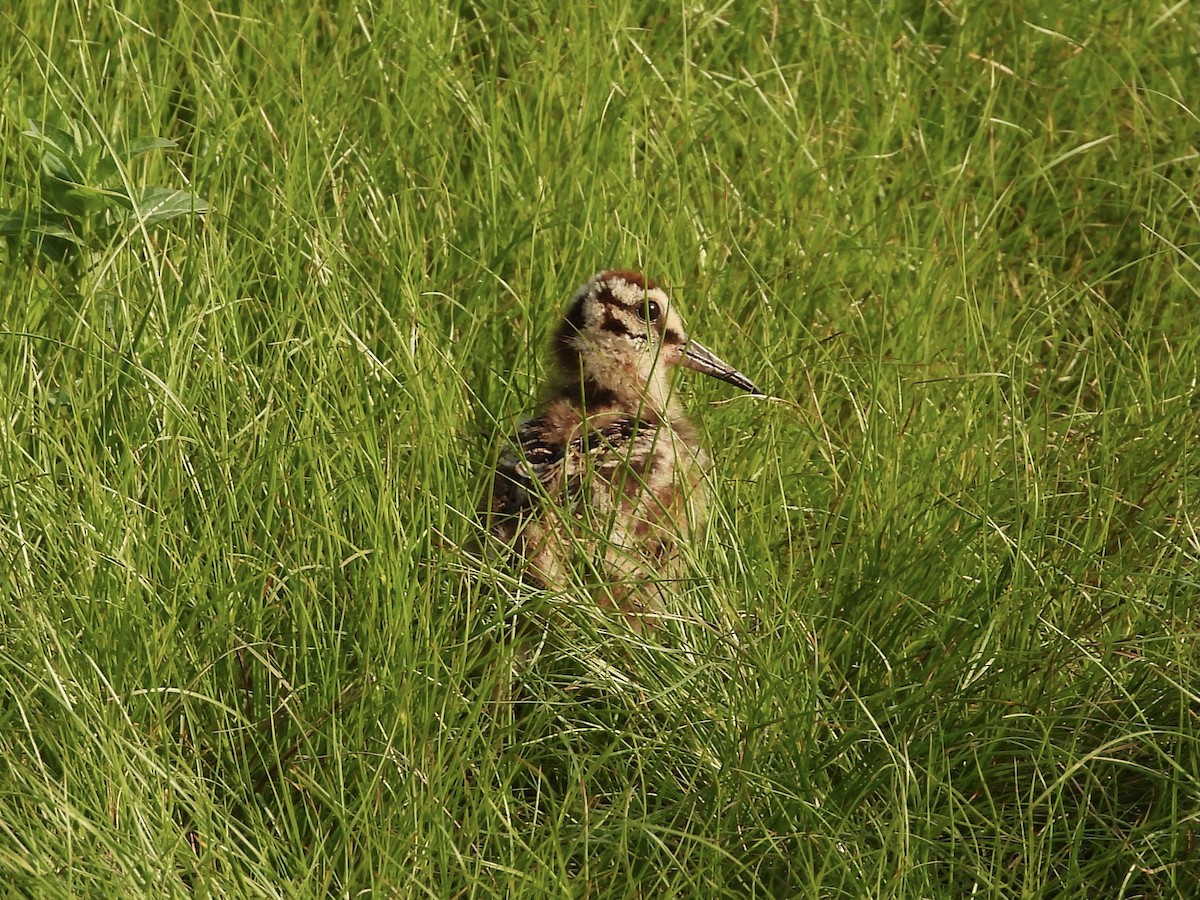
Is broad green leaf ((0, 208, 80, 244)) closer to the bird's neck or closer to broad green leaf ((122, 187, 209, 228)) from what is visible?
broad green leaf ((122, 187, 209, 228))

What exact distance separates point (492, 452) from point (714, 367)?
592mm

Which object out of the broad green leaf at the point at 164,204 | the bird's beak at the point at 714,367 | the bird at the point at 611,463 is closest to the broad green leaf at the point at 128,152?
the broad green leaf at the point at 164,204

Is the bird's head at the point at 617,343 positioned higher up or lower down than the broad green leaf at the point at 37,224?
lower down

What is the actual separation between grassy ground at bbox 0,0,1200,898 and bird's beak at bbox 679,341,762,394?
0.11 metres

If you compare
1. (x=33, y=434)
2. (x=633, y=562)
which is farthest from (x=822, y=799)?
(x=33, y=434)

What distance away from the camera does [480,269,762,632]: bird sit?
3.52 meters

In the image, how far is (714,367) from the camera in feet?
13.5

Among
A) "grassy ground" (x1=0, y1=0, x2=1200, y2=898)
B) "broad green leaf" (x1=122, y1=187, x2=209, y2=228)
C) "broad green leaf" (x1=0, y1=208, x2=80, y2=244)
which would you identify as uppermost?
"broad green leaf" (x1=122, y1=187, x2=209, y2=228)

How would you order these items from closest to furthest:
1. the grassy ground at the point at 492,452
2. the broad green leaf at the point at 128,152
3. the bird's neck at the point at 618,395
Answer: the grassy ground at the point at 492,452
the bird's neck at the point at 618,395
the broad green leaf at the point at 128,152

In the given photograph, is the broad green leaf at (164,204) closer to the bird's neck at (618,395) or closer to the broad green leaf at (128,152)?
the broad green leaf at (128,152)

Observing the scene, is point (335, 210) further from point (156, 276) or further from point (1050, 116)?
point (1050, 116)

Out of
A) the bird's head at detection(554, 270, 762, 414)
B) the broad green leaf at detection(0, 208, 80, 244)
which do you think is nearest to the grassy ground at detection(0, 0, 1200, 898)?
the broad green leaf at detection(0, 208, 80, 244)

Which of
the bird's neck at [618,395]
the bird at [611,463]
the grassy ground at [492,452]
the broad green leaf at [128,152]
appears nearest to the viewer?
the grassy ground at [492,452]

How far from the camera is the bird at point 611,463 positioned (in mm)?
3520
